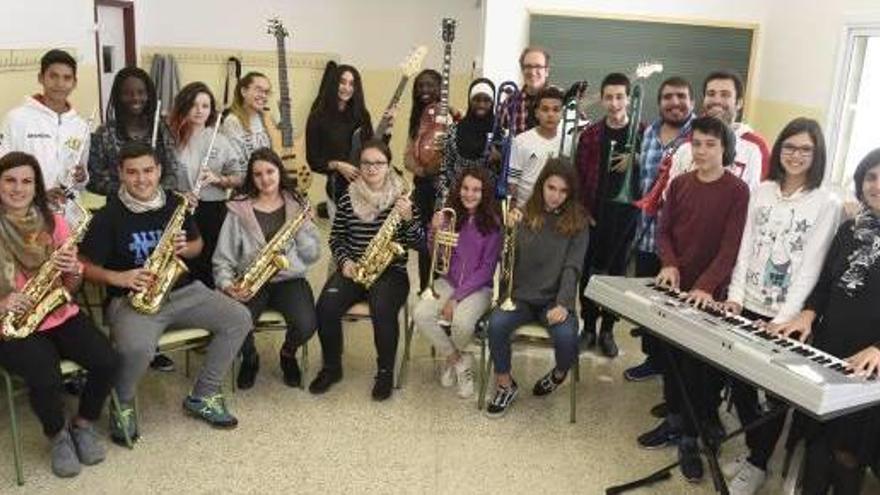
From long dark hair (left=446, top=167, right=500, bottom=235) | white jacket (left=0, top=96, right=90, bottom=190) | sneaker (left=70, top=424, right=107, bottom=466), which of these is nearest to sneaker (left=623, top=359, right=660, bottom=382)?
long dark hair (left=446, top=167, right=500, bottom=235)

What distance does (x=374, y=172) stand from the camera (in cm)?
349

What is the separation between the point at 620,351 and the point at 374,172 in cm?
175

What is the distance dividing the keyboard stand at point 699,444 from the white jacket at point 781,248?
378mm

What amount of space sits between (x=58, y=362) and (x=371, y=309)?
1.33 metres

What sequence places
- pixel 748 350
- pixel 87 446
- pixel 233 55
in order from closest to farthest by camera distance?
pixel 748 350 → pixel 87 446 → pixel 233 55

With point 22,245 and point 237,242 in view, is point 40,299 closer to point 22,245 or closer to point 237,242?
A: point 22,245

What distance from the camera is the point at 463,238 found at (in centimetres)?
350

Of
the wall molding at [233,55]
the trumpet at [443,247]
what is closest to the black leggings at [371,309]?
the trumpet at [443,247]

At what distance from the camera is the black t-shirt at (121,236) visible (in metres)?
2.94

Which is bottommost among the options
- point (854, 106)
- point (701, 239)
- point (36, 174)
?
point (701, 239)

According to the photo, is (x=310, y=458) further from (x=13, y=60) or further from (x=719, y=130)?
(x=13, y=60)

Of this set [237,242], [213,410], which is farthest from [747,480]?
[237,242]

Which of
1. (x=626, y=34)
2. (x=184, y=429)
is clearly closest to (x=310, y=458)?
(x=184, y=429)

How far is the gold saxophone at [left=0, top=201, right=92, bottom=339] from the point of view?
260 cm
